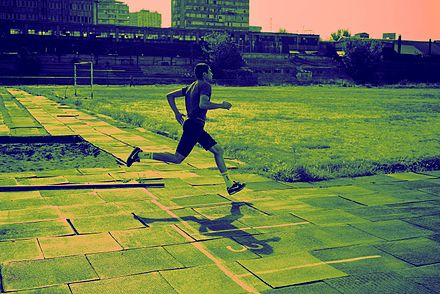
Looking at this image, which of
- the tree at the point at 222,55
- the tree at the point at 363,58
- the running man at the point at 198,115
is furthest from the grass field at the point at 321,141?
the tree at the point at 363,58

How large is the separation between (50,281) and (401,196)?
5.21m

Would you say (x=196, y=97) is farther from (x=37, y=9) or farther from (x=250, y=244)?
(x=37, y=9)

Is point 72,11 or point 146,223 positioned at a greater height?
point 72,11

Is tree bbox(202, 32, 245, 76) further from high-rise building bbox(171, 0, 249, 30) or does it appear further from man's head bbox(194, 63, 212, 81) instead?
high-rise building bbox(171, 0, 249, 30)

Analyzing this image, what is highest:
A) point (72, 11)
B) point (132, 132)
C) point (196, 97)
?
point (72, 11)

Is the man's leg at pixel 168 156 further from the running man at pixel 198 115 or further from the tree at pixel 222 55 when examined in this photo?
the tree at pixel 222 55

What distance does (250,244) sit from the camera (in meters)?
5.56

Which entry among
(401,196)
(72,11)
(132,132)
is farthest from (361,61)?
(72,11)

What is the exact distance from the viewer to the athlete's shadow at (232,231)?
214 inches

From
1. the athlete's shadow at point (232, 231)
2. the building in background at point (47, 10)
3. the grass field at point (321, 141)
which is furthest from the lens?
the building in background at point (47, 10)

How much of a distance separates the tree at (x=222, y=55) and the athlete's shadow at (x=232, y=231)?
69.9m

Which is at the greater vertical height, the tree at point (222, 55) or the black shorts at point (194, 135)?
the tree at point (222, 55)

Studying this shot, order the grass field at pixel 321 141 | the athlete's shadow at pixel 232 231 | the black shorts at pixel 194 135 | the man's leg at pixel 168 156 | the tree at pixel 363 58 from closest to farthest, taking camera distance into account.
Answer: the athlete's shadow at pixel 232 231 < the black shorts at pixel 194 135 < the man's leg at pixel 168 156 < the grass field at pixel 321 141 < the tree at pixel 363 58

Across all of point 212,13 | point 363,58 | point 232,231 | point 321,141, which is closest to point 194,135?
point 232,231
